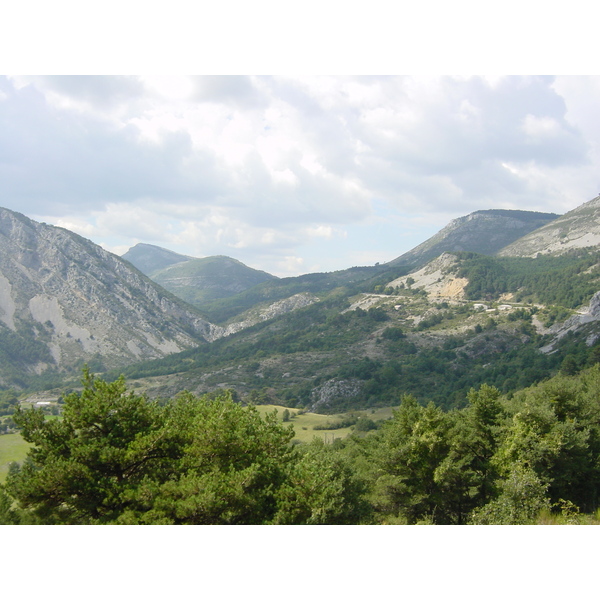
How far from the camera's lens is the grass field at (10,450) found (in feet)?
315

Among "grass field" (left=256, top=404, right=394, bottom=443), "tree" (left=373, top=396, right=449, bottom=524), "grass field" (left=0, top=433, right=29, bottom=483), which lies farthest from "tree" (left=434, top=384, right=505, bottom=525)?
"grass field" (left=0, top=433, right=29, bottom=483)

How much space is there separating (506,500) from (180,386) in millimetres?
168348

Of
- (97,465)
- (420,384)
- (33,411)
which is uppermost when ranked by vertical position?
(33,411)

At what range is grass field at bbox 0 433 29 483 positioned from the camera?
96150mm

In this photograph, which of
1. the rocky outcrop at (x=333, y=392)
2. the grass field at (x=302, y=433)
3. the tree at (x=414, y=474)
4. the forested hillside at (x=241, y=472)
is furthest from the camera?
the rocky outcrop at (x=333, y=392)

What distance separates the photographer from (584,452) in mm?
28234

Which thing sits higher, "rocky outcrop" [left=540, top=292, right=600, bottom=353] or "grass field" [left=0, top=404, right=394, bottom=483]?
"rocky outcrop" [left=540, top=292, right=600, bottom=353]

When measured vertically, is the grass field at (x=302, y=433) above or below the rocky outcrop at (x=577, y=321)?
below

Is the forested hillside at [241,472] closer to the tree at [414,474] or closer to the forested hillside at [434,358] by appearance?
the tree at [414,474]

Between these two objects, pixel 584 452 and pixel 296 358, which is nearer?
pixel 584 452

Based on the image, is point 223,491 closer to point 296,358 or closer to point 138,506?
point 138,506

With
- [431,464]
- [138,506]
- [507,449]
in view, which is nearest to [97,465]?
[138,506]

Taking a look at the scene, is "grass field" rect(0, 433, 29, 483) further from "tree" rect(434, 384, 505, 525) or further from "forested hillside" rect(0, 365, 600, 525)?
"tree" rect(434, 384, 505, 525)

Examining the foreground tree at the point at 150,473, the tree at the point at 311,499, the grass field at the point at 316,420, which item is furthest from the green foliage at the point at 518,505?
the grass field at the point at 316,420
